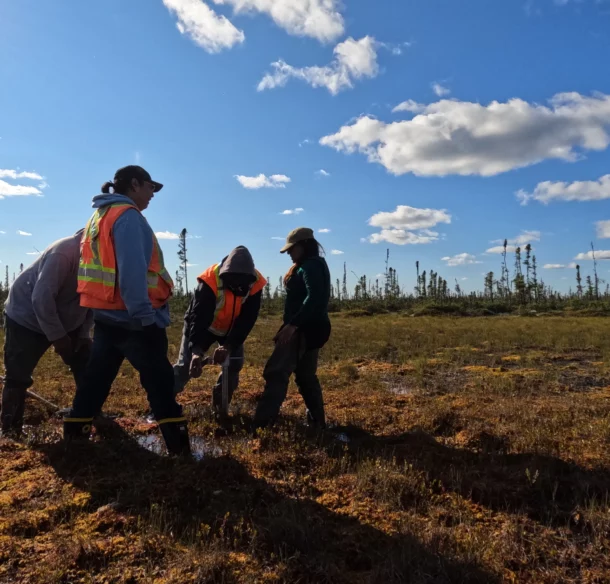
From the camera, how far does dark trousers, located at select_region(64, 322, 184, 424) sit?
10.2 ft

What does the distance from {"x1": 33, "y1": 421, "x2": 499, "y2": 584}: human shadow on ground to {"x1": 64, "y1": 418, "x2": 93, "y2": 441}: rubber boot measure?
88 millimetres

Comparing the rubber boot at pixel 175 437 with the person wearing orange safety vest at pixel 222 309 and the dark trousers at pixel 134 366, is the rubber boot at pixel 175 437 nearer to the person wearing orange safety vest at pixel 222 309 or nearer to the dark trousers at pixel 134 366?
the dark trousers at pixel 134 366

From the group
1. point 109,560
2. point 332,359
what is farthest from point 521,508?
point 332,359

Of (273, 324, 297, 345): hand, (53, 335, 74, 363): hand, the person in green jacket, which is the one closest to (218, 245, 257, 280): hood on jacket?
the person in green jacket

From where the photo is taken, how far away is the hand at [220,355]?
4.00m

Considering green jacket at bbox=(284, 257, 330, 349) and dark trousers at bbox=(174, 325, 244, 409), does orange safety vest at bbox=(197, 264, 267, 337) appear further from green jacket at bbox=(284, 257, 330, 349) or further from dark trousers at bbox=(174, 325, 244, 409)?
green jacket at bbox=(284, 257, 330, 349)

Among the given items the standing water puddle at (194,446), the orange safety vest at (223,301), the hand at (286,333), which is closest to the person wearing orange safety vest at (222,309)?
the orange safety vest at (223,301)

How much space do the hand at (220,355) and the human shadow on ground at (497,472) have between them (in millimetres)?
1119

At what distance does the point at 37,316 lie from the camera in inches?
140

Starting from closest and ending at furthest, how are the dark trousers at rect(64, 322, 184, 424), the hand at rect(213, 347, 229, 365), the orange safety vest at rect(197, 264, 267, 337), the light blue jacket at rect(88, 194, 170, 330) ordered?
1. the light blue jacket at rect(88, 194, 170, 330)
2. the dark trousers at rect(64, 322, 184, 424)
3. the hand at rect(213, 347, 229, 365)
4. the orange safety vest at rect(197, 264, 267, 337)

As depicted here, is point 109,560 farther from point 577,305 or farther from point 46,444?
point 577,305

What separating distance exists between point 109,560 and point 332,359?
8.04 meters

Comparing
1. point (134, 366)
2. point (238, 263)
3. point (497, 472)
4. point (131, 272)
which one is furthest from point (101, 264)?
point (497, 472)

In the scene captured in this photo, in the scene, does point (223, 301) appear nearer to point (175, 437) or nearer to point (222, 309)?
point (222, 309)
